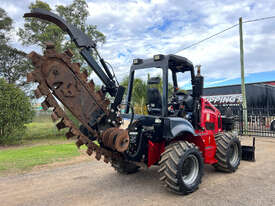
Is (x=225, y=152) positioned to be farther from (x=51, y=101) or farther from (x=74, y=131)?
(x=51, y=101)

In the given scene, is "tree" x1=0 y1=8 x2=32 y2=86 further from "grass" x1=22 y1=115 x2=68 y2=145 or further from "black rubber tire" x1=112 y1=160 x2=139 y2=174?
"black rubber tire" x1=112 y1=160 x2=139 y2=174

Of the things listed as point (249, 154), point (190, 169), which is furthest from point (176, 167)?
point (249, 154)

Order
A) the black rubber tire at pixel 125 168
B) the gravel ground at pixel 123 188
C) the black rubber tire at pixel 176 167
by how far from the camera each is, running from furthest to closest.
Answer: the black rubber tire at pixel 125 168, the black rubber tire at pixel 176 167, the gravel ground at pixel 123 188

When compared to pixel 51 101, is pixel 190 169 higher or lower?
lower

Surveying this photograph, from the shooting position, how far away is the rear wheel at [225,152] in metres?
6.08

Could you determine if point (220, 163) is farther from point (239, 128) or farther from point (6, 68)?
point (6, 68)

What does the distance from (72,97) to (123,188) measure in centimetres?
237

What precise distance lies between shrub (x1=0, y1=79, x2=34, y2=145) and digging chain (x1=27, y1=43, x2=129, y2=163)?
982cm

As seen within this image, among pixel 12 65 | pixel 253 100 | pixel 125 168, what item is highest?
pixel 12 65

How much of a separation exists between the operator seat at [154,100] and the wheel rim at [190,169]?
1206 mm

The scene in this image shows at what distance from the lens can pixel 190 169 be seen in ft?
17.1

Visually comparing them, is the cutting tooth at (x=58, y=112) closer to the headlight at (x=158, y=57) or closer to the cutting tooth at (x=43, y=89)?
the cutting tooth at (x=43, y=89)

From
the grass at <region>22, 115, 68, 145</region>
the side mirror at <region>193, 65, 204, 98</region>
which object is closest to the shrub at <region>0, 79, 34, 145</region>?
the grass at <region>22, 115, 68, 145</region>

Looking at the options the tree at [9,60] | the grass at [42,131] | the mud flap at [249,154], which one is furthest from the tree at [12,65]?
the mud flap at [249,154]
